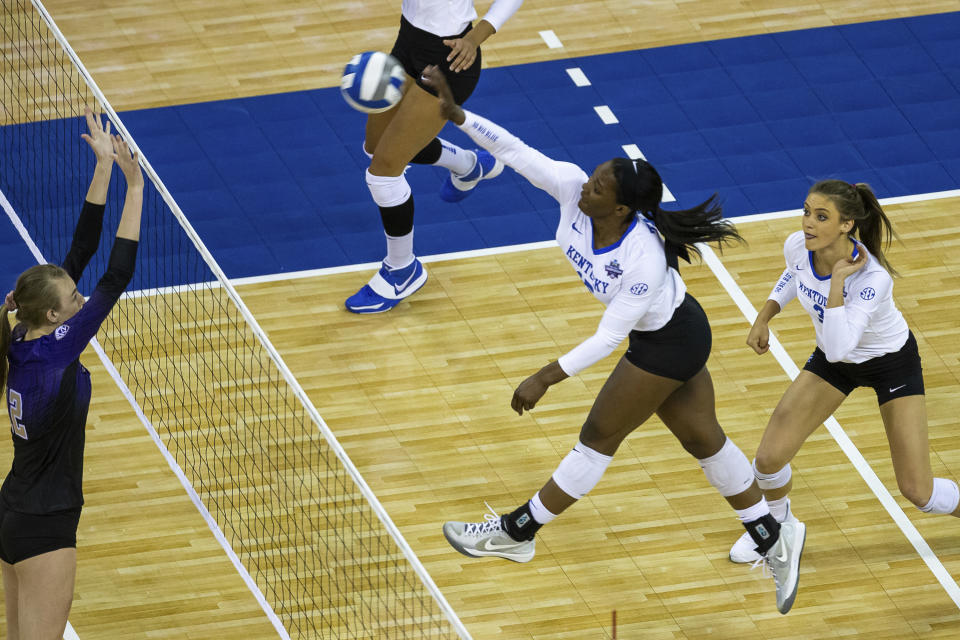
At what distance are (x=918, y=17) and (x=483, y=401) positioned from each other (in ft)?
18.7

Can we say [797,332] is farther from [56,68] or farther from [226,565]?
[56,68]

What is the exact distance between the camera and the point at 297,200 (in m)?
10.3

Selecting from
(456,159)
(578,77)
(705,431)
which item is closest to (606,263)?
(705,431)

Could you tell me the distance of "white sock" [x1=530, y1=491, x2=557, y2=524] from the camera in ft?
23.7

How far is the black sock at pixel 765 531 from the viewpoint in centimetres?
728

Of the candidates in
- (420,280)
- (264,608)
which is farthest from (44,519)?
(420,280)

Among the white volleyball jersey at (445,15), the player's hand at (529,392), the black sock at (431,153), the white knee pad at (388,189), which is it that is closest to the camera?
the player's hand at (529,392)

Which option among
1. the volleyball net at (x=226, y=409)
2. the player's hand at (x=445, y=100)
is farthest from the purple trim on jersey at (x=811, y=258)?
the volleyball net at (x=226, y=409)

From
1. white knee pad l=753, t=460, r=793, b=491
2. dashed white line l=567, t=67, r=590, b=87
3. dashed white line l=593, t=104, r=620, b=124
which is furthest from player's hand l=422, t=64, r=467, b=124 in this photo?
dashed white line l=567, t=67, r=590, b=87

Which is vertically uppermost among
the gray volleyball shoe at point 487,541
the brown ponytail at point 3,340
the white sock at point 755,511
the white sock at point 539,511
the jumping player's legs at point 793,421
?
the brown ponytail at point 3,340

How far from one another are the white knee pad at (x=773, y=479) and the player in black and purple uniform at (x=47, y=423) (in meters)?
3.18

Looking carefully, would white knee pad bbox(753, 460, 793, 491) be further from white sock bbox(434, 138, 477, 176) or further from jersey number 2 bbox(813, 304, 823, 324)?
white sock bbox(434, 138, 477, 176)

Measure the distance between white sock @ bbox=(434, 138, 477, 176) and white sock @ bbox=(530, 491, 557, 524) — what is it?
3.00m

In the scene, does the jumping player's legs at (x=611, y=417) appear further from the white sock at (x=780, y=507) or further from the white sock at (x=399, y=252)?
the white sock at (x=399, y=252)
